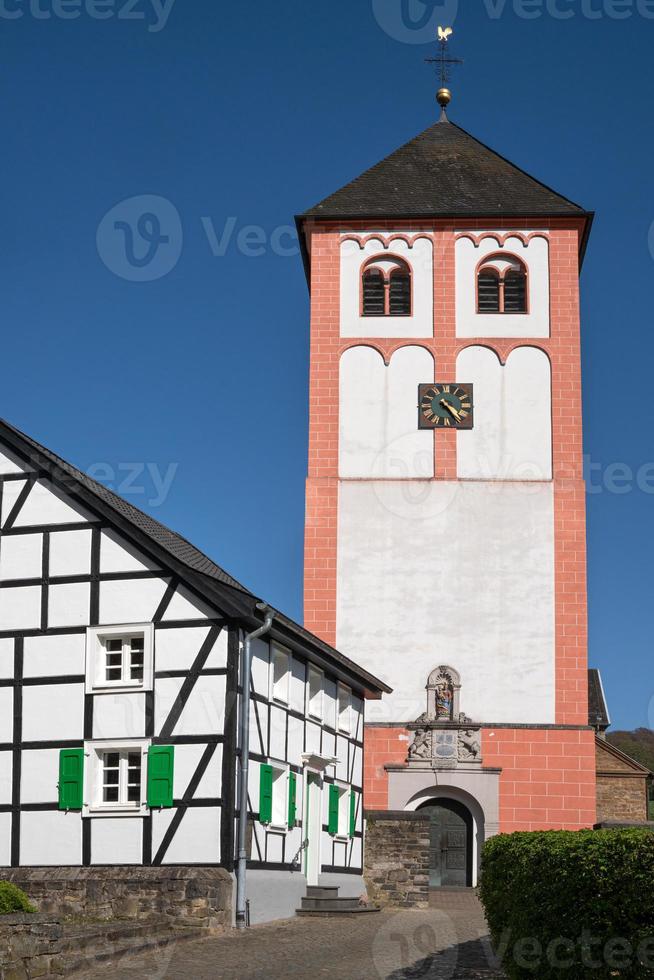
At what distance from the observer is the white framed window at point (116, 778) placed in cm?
1892

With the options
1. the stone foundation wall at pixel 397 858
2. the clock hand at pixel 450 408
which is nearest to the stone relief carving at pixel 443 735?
the stone foundation wall at pixel 397 858

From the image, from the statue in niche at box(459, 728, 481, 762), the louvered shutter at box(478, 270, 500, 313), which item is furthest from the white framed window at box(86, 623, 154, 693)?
the louvered shutter at box(478, 270, 500, 313)

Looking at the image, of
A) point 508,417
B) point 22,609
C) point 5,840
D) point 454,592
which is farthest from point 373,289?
point 5,840

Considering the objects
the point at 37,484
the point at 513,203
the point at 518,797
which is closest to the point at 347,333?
the point at 513,203

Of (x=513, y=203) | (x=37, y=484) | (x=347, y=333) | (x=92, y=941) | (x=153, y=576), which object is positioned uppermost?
(x=513, y=203)

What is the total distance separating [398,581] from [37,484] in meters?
11.9

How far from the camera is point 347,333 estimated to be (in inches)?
1281

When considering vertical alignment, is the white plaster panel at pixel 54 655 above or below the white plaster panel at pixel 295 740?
above

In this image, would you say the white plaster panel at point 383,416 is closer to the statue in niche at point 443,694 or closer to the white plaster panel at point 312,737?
the statue in niche at point 443,694

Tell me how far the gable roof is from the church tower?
6.75 metres

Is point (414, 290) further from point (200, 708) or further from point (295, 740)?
point (200, 708)

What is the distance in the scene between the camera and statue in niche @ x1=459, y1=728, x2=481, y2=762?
29.6m

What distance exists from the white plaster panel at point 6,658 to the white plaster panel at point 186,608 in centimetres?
237

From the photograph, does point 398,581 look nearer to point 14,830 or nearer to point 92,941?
point 14,830
